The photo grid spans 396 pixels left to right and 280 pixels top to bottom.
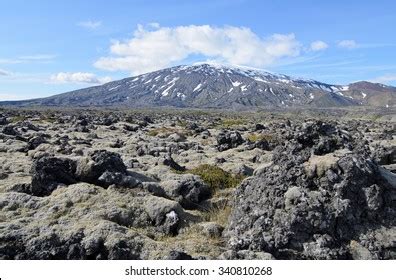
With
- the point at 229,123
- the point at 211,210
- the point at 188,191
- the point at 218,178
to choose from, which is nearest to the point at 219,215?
the point at 211,210

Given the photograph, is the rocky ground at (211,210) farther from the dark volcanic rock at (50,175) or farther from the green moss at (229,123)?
the green moss at (229,123)

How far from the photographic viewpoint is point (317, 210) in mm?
13141

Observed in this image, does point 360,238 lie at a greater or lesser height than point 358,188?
lesser

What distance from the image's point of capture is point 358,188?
45.0 ft

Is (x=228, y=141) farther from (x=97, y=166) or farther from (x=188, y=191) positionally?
(x=97, y=166)

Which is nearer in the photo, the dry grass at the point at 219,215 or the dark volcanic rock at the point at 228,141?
the dry grass at the point at 219,215

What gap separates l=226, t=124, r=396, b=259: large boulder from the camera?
12315mm

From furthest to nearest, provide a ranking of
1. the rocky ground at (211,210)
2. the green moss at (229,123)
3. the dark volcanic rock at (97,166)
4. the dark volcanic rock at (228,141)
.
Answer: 1. the green moss at (229,123)
2. the dark volcanic rock at (228,141)
3. the dark volcanic rock at (97,166)
4. the rocky ground at (211,210)

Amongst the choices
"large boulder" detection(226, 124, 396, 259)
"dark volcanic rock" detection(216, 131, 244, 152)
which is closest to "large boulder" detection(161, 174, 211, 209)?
"large boulder" detection(226, 124, 396, 259)

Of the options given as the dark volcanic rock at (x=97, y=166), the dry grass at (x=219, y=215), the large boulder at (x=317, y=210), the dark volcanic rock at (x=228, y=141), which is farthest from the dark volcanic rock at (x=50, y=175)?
the dark volcanic rock at (x=228, y=141)

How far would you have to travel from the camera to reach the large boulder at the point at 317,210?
1231 cm
